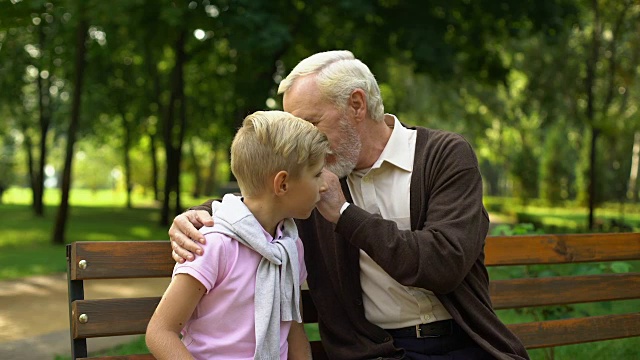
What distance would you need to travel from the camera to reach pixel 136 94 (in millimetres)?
27891

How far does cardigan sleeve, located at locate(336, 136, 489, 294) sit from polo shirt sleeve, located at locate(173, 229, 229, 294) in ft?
1.36

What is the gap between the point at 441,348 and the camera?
3.25 m

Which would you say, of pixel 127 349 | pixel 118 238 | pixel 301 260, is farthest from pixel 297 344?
pixel 118 238

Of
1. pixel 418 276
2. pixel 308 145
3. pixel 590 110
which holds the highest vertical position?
pixel 308 145

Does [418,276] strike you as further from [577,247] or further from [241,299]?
[577,247]

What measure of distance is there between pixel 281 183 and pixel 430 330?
0.88 metres

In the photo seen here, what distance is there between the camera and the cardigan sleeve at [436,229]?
2934 mm

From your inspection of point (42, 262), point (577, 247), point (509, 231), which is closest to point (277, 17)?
point (42, 262)

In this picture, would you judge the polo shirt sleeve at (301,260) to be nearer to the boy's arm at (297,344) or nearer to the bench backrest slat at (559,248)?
the boy's arm at (297,344)

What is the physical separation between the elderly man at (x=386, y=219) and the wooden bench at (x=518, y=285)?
35 cm

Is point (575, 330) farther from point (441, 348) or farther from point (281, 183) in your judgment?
point (281, 183)

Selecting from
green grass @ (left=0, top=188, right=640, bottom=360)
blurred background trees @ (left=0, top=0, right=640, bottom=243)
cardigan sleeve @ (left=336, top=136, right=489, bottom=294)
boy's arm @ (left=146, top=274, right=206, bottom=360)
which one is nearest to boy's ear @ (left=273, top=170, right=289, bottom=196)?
cardigan sleeve @ (left=336, top=136, right=489, bottom=294)

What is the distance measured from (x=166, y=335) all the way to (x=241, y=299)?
0.87ft

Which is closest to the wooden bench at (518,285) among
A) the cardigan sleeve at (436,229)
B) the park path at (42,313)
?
the cardigan sleeve at (436,229)
